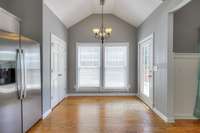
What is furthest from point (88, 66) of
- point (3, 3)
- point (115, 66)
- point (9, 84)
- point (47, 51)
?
point (9, 84)

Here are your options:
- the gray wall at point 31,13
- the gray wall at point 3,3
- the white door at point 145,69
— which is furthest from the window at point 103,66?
the gray wall at point 3,3

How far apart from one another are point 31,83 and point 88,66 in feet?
13.3

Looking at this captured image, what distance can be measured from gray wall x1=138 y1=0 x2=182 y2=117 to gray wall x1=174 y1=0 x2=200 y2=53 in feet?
1.03

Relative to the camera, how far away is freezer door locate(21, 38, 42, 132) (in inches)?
126

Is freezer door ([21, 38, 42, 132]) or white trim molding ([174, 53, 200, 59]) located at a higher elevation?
white trim molding ([174, 53, 200, 59])

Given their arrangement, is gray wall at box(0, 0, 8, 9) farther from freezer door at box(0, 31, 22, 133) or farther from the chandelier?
the chandelier

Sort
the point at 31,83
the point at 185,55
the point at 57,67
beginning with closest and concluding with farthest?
the point at 31,83
the point at 185,55
the point at 57,67

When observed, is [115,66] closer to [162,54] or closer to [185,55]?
[162,54]

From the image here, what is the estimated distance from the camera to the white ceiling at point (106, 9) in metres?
4.93

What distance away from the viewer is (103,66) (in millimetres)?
7383

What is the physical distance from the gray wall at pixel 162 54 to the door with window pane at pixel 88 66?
282cm

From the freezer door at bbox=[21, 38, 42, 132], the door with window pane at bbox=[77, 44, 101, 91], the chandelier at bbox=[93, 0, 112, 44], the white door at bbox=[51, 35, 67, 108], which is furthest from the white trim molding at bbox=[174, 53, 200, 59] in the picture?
the door with window pane at bbox=[77, 44, 101, 91]

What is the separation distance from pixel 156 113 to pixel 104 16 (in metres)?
4.53

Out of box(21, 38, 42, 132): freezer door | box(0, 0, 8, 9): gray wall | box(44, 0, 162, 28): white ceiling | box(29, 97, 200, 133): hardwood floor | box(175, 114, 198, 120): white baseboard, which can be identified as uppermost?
box(44, 0, 162, 28): white ceiling
